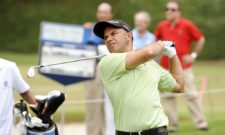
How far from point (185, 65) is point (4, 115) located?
6101 millimetres

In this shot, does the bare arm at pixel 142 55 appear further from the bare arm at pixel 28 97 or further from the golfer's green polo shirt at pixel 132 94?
the bare arm at pixel 28 97

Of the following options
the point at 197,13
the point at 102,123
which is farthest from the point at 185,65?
the point at 197,13

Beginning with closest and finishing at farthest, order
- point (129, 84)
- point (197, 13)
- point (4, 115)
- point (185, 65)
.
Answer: point (129, 84) < point (4, 115) < point (185, 65) < point (197, 13)

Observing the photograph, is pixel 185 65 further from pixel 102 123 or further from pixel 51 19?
pixel 51 19

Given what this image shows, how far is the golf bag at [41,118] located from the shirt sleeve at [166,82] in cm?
88

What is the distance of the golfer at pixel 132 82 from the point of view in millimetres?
5855

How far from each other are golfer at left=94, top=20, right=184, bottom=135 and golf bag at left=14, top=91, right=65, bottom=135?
634 mm

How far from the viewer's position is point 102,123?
11586 millimetres

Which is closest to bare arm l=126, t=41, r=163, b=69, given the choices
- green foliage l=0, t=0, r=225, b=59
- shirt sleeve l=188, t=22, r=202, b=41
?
shirt sleeve l=188, t=22, r=202, b=41

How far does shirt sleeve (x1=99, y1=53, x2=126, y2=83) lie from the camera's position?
5.89m

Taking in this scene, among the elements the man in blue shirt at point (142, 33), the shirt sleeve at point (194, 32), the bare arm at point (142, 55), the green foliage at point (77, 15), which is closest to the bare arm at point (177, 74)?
the bare arm at point (142, 55)

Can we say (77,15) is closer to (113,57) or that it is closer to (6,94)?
(6,94)

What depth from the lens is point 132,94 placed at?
5895 mm

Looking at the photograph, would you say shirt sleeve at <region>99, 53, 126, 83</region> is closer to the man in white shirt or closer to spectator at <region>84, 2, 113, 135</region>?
the man in white shirt
